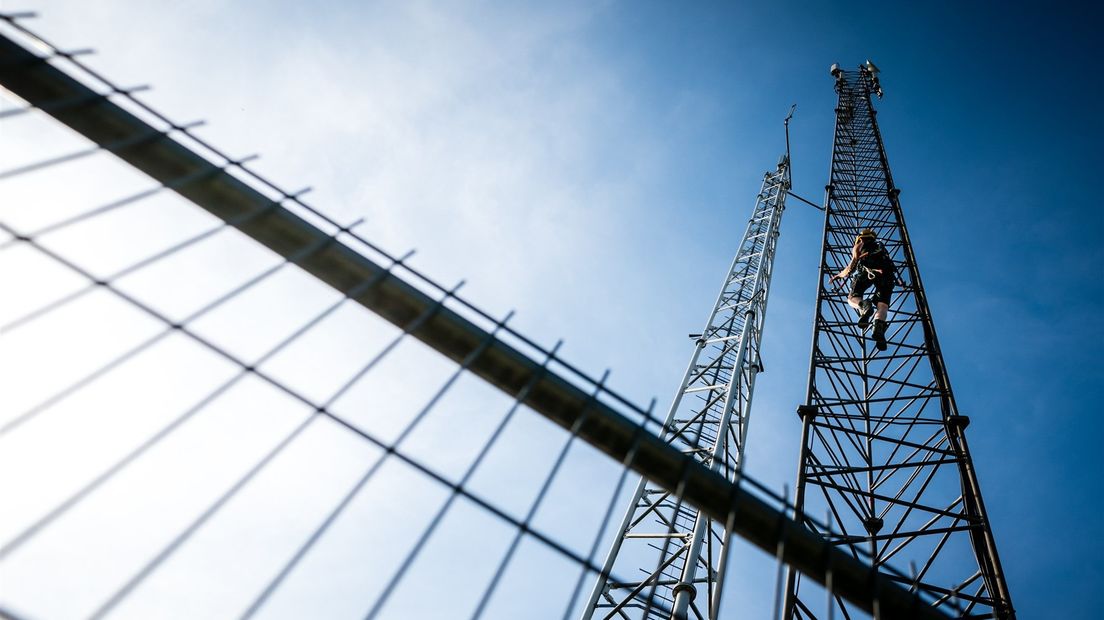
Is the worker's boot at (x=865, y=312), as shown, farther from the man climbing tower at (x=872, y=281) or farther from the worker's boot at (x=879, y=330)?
the worker's boot at (x=879, y=330)

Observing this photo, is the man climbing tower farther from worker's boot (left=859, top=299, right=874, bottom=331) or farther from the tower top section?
the tower top section

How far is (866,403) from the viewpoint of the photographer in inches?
347

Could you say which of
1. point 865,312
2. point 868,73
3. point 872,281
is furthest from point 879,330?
point 868,73

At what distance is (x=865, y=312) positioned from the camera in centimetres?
938

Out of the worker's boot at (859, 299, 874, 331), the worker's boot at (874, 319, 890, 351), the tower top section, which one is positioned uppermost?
the tower top section

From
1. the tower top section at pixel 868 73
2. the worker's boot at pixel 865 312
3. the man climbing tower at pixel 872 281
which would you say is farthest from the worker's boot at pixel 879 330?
the tower top section at pixel 868 73

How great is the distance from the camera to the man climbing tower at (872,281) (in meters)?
9.05

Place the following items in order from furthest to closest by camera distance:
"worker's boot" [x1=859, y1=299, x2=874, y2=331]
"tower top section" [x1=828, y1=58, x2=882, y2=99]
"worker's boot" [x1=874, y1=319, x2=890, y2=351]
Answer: "tower top section" [x1=828, y1=58, x2=882, y2=99]
"worker's boot" [x1=859, y1=299, x2=874, y2=331]
"worker's boot" [x1=874, y1=319, x2=890, y2=351]

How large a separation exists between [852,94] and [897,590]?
1811cm

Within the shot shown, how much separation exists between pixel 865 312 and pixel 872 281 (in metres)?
0.49

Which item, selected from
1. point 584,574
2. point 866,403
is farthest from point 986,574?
point 584,574

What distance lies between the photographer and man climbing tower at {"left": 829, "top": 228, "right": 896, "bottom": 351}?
9047 mm

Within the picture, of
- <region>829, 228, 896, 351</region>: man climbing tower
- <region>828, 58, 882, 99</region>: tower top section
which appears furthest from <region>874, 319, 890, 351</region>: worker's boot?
<region>828, 58, 882, 99</region>: tower top section

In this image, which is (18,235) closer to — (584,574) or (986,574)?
(584,574)
